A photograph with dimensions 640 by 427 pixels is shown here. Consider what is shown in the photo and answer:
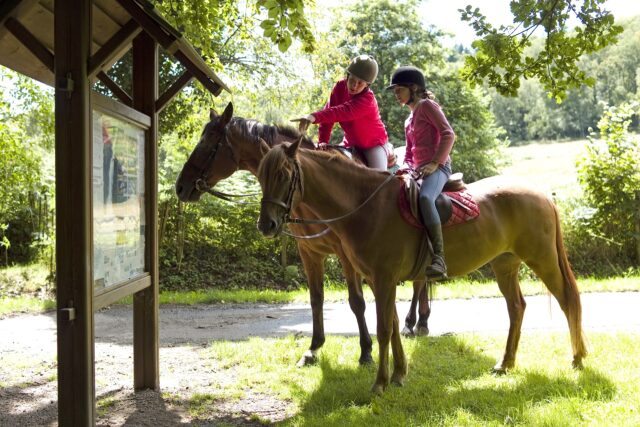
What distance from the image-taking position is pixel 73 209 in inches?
155

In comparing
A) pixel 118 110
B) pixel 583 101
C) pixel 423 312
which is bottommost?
pixel 423 312

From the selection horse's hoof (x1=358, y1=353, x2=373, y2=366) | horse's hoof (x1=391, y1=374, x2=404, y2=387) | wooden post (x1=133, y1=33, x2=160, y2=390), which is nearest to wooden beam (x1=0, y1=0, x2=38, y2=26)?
wooden post (x1=133, y1=33, x2=160, y2=390)

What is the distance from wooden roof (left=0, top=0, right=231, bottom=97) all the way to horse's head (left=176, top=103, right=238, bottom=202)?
83 cm

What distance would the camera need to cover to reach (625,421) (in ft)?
14.6

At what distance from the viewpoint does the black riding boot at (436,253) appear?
19.0 feet

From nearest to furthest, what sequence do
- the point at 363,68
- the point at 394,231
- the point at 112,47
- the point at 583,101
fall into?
the point at 112,47, the point at 394,231, the point at 363,68, the point at 583,101

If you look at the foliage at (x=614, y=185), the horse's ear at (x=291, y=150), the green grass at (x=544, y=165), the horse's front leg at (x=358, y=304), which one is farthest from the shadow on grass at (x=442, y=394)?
the green grass at (x=544, y=165)

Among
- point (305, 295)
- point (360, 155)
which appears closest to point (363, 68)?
point (360, 155)

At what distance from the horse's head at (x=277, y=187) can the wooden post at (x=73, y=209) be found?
153 centimetres

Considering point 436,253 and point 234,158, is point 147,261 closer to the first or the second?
point 234,158

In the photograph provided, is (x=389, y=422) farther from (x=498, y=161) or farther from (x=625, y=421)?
(x=498, y=161)

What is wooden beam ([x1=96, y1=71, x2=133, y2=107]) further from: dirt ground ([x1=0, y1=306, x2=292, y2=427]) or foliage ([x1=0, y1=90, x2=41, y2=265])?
foliage ([x1=0, y1=90, x2=41, y2=265])

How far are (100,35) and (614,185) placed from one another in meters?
12.2

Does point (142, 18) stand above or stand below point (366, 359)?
above
